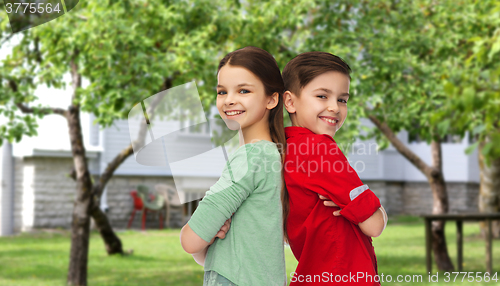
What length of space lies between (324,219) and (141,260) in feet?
23.0

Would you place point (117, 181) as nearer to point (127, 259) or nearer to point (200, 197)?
point (127, 259)

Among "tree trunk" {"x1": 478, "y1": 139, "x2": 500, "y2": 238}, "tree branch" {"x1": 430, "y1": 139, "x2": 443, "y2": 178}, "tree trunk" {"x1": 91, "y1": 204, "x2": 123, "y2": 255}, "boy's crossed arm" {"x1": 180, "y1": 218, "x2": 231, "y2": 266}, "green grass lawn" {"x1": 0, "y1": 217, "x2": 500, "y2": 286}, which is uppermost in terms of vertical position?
"tree branch" {"x1": 430, "y1": 139, "x2": 443, "y2": 178}

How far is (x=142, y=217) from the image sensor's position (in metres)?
11.7

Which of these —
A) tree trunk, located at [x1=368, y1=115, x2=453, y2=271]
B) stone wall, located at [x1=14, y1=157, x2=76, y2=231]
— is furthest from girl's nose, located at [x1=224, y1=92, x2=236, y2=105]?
stone wall, located at [x1=14, y1=157, x2=76, y2=231]

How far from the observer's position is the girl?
1.28m

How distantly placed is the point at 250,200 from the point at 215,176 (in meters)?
0.13

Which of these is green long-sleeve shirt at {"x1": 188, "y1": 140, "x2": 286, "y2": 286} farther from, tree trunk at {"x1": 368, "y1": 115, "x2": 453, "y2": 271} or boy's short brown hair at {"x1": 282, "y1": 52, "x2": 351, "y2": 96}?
tree trunk at {"x1": 368, "y1": 115, "x2": 453, "y2": 271}

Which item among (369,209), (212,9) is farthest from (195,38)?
(369,209)

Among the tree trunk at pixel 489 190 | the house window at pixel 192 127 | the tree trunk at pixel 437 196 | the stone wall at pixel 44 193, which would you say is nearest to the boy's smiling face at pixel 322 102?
the house window at pixel 192 127

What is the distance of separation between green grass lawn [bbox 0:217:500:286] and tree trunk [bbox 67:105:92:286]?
1.63 feet

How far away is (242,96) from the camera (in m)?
1.38

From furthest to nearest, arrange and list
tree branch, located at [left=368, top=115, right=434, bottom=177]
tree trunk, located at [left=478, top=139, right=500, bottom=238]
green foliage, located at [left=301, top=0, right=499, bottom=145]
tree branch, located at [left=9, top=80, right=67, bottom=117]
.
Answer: tree trunk, located at [left=478, top=139, right=500, bottom=238], tree branch, located at [left=368, top=115, right=434, bottom=177], tree branch, located at [left=9, top=80, right=67, bottom=117], green foliage, located at [left=301, top=0, right=499, bottom=145]

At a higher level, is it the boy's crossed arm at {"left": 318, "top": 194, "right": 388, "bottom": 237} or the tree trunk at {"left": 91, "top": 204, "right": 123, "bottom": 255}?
the boy's crossed arm at {"left": 318, "top": 194, "right": 388, "bottom": 237}

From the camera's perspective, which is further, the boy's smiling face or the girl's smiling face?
the boy's smiling face
